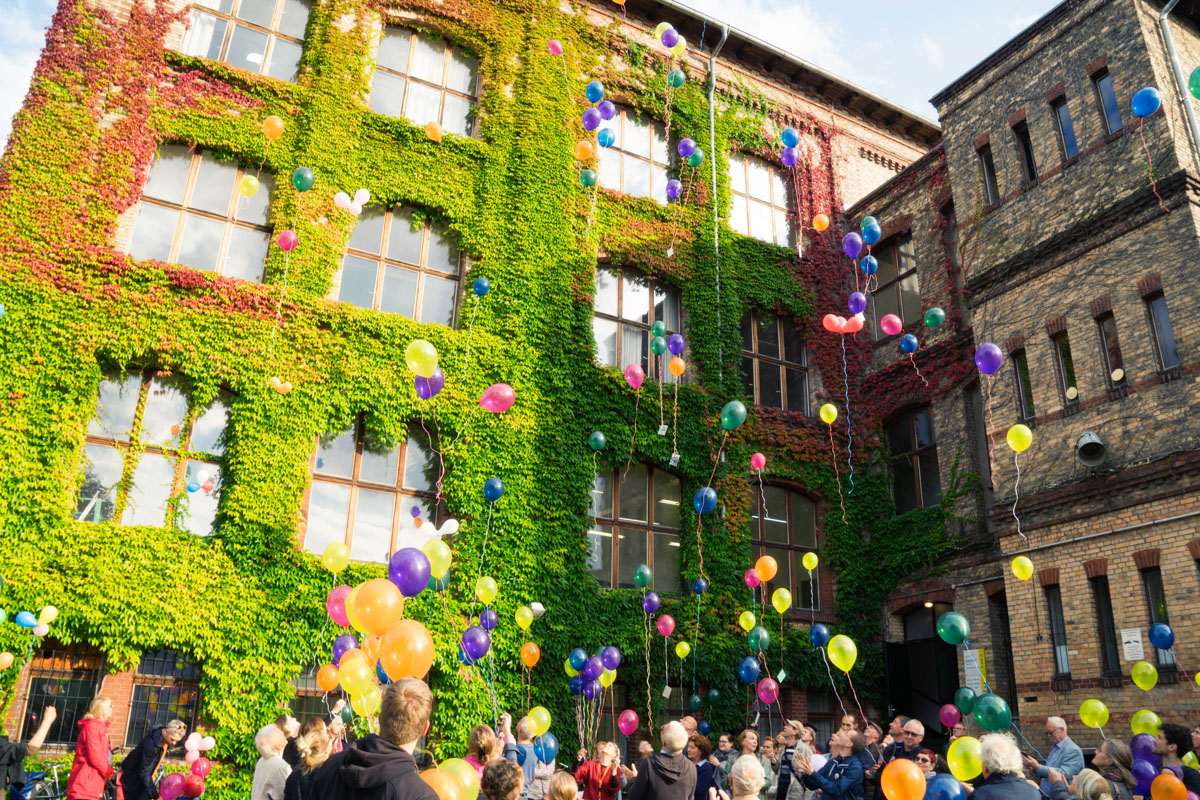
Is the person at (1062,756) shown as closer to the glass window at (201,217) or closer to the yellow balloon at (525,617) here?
the yellow balloon at (525,617)

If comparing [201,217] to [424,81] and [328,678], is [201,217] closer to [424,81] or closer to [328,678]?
[424,81]

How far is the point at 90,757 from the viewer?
804 centimetres

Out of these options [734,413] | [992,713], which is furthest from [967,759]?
[734,413]

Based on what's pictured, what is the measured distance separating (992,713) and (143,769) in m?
7.94

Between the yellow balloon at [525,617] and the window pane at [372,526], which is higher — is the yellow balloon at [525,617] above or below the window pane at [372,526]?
below

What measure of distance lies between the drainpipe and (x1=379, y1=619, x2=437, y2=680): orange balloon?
12.8 meters

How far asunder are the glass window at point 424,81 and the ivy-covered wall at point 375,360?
12.8 inches

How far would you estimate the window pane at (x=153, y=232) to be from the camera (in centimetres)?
1328

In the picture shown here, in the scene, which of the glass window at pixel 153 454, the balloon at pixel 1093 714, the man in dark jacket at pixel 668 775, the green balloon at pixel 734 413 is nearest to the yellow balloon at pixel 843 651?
the balloon at pixel 1093 714

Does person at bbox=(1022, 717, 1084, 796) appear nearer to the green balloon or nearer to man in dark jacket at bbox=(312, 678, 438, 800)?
the green balloon

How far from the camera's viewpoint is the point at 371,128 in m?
15.3

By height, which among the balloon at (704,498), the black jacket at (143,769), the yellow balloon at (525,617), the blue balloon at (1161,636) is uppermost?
the balloon at (704,498)

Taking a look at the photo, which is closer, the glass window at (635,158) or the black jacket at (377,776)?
the black jacket at (377,776)

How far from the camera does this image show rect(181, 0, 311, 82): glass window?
15.0 m
